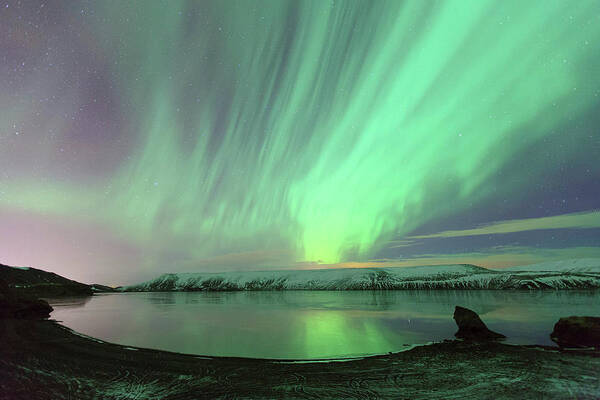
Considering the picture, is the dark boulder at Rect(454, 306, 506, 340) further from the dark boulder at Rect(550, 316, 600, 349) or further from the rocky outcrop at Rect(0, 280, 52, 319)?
the rocky outcrop at Rect(0, 280, 52, 319)

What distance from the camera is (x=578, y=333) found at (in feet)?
85.1

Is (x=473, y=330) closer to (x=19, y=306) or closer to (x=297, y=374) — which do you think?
(x=297, y=374)

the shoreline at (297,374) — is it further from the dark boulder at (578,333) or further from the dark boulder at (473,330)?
the dark boulder at (473,330)

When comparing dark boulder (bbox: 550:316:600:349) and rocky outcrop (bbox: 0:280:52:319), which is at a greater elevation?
dark boulder (bbox: 550:316:600:349)

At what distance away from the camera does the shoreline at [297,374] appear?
1390cm

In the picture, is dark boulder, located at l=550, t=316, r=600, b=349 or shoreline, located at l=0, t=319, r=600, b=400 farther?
dark boulder, located at l=550, t=316, r=600, b=349

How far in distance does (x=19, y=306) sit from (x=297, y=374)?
54605 mm

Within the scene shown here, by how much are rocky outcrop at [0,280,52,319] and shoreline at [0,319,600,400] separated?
3162cm

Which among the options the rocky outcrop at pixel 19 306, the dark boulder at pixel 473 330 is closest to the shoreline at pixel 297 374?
the dark boulder at pixel 473 330

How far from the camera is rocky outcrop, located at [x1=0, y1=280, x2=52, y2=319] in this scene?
4838cm

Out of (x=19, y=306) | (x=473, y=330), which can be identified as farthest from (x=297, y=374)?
(x=19, y=306)

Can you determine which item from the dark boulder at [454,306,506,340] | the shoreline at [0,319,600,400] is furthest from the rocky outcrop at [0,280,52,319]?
the dark boulder at [454,306,506,340]

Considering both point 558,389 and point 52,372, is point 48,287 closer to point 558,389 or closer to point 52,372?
point 52,372

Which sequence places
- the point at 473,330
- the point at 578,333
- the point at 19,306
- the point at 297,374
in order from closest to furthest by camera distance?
the point at 297,374 < the point at 578,333 < the point at 473,330 < the point at 19,306
